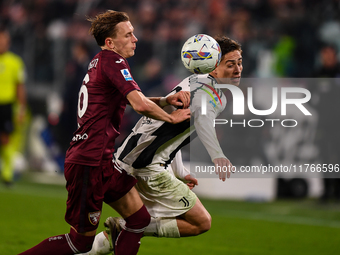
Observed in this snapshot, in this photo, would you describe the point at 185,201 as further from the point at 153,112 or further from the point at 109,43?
the point at 109,43

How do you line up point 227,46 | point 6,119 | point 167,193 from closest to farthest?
point 167,193, point 227,46, point 6,119

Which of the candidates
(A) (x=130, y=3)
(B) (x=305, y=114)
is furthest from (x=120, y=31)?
(A) (x=130, y=3)

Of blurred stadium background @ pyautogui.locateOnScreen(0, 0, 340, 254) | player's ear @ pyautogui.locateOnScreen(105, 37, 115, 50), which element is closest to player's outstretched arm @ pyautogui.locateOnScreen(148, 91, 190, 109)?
player's ear @ pyautogui.locateOnScreen(105, 37, 115, 50)

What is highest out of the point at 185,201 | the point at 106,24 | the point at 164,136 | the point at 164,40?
the point at 106,24

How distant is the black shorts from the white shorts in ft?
20.4

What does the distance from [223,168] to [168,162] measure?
25.5 inches

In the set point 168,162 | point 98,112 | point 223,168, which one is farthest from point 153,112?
point 168,162

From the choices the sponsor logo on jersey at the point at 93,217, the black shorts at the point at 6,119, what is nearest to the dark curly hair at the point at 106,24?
the sponsor logo on jersey at the point at 93,217

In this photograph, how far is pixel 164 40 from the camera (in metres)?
11.0

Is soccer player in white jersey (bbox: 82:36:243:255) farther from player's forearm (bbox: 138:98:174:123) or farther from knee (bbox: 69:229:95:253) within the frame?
knee (bbox: 69:229:95:253)

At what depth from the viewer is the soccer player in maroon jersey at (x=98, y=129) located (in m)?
3.89

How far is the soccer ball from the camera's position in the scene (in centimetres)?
405

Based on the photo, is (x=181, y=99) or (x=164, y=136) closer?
(x=181, y=99)

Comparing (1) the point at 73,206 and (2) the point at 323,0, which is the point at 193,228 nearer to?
(1) the point at 73,206
